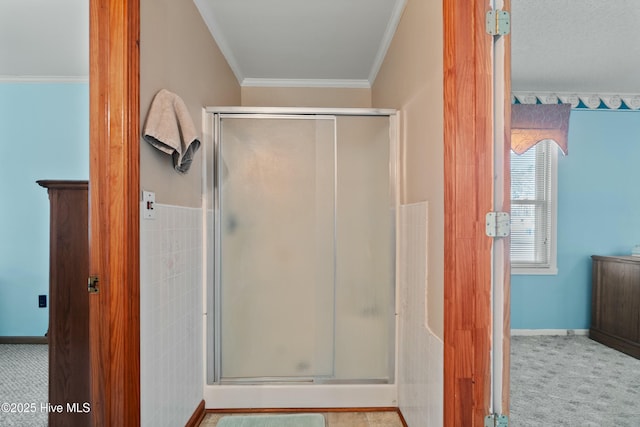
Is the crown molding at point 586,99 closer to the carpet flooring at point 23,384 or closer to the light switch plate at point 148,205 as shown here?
the light switch plate at point 148,205

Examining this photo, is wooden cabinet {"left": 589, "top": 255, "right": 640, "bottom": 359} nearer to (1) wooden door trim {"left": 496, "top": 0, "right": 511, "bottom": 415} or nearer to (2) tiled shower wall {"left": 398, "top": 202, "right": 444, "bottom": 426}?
(2) tiled shower wall {"left": 398, "top": 202, "right": 444, "bottom": 426}

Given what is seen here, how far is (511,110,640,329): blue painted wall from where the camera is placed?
9.06ft

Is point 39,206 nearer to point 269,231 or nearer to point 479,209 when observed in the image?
point 269,231

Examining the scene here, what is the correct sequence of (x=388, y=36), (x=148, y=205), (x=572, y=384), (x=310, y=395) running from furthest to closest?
(x=388, y=36) → (x=572, y=384) → (x=310, y=395) → (x=148, y=205)

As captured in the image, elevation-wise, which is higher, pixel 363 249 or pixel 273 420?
pixel 363 249

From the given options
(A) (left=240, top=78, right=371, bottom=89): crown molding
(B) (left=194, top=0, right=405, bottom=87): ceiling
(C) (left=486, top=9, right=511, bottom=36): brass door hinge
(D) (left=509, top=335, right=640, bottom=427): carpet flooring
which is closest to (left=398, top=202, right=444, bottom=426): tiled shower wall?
(D) (left=509, top=335, right=640, bottom=427): carpet flooring

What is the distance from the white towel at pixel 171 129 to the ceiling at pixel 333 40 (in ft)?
3.09

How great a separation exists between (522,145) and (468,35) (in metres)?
1.49

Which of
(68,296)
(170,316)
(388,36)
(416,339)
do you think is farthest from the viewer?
(388,36)

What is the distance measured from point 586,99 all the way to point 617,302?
1.68 metres

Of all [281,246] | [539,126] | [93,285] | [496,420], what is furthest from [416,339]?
Answer: [539,126]

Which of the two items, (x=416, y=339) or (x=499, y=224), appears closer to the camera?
(x=499, y=224)

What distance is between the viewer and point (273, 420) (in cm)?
229

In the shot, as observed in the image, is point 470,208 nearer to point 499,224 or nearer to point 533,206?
point 499,224
